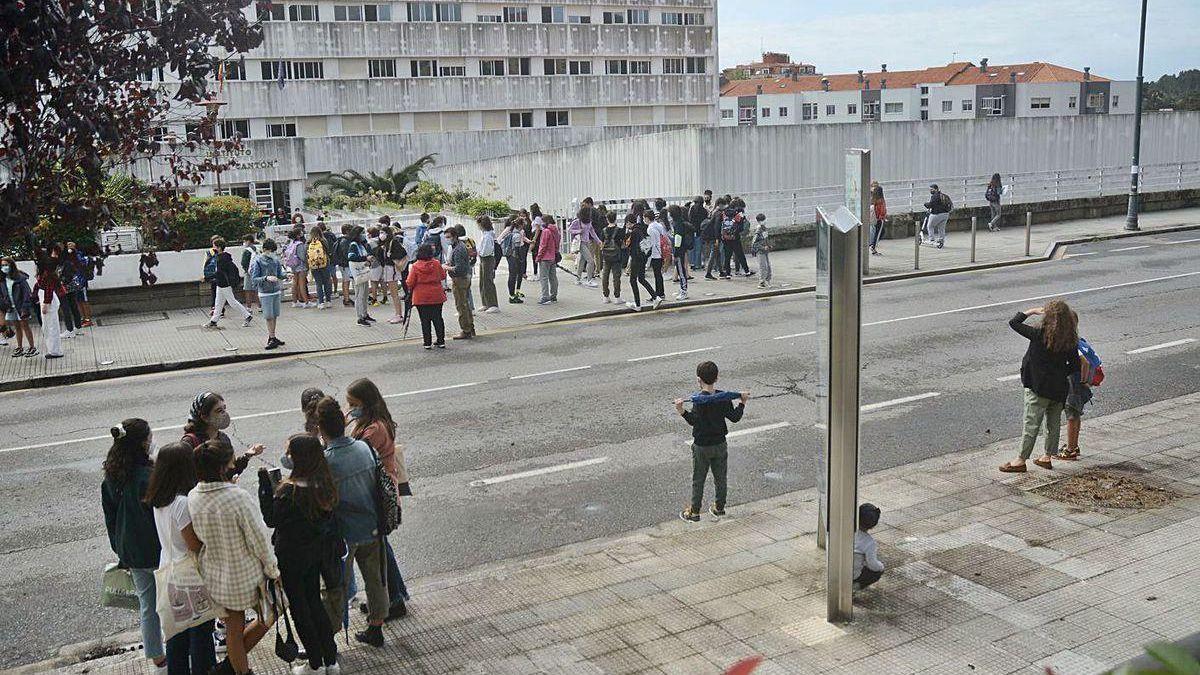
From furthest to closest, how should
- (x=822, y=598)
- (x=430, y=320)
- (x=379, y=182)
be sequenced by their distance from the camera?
(x=379, y=182) → (x=430, y=320) → (x=822, y=598)

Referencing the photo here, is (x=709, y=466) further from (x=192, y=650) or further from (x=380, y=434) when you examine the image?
(x=192, y=650)

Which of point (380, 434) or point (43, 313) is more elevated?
point (380, 434)

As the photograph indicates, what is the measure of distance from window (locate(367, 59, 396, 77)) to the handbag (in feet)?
176

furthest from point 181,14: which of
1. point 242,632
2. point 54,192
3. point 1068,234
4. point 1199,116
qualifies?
point 1199,116

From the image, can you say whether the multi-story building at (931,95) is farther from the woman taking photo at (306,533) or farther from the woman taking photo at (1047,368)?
the woman taking photo at (306,533)

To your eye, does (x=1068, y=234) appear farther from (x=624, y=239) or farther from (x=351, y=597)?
(x=351, y=597)

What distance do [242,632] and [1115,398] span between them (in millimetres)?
10245

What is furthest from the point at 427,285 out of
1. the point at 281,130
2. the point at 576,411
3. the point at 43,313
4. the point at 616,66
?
the point at 616,66

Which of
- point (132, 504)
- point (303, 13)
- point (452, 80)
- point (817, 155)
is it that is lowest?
point (132, 504)

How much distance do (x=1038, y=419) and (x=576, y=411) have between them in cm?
518

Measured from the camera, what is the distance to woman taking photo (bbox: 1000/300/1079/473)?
9438 mm

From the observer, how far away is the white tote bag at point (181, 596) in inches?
238

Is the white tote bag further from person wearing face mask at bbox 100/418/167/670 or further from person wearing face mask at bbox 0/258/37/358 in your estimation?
person wearing face mask at bbox 0/258/37/358

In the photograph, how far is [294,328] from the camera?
18.8 meters
